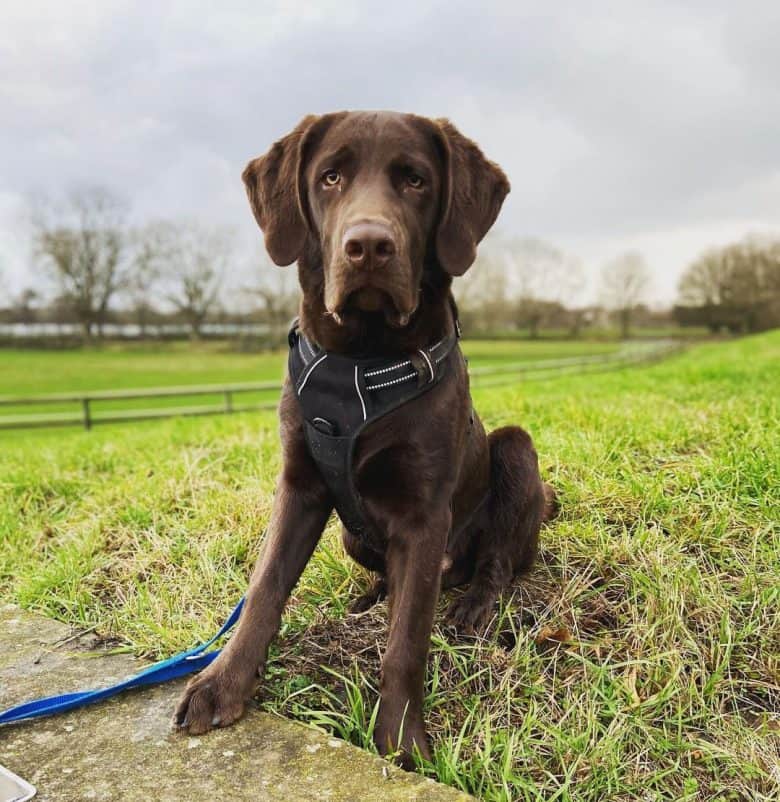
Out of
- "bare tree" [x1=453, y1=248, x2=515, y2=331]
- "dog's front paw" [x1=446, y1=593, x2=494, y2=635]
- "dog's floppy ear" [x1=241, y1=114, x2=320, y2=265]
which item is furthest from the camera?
"bare tree" [x1=453, y1=248, x2=515, y2=331]

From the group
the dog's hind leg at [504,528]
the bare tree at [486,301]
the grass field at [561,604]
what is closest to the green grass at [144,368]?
the bare tree at [486,301]

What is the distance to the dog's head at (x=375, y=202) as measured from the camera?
2098mm

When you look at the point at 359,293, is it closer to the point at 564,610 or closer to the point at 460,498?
the point at 460,498

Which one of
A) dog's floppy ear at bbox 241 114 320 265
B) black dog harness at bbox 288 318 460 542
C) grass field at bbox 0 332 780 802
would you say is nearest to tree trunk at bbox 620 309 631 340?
grass field at bbox 0 332 780 802

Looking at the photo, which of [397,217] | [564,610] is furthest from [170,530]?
[397,217]

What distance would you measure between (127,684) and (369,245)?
145 centimetres

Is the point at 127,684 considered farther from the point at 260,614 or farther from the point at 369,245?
the point at 369,245

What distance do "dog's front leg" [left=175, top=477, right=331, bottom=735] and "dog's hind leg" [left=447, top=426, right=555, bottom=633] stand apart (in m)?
0.68

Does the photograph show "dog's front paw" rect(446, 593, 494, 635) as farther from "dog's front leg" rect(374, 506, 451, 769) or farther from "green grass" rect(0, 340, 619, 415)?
"green grass" rect(0, 340, 619, 415)

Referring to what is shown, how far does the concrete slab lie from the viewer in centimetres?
176

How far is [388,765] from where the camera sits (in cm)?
187

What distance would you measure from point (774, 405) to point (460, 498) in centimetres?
340

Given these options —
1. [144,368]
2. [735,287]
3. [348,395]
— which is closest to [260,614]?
[348,395]

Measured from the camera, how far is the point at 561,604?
2.77 metres
